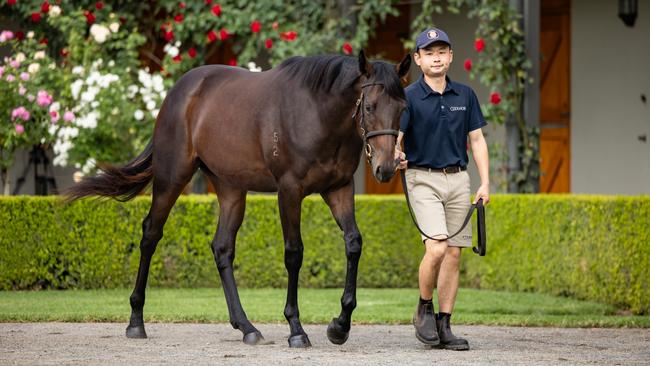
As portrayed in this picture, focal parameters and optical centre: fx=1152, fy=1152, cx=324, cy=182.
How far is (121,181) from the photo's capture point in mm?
8125

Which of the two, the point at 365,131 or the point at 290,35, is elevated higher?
the point at 290,35

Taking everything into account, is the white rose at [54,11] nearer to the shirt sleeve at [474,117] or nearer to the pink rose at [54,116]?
the pink rose at [54,116]

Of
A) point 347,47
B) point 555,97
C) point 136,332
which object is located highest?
point 347,47

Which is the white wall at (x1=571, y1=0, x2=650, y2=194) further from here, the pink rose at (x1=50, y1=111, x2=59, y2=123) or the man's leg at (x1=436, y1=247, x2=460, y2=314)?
the man's leg at (x1=436, y1=247, x2=460, y2=314)

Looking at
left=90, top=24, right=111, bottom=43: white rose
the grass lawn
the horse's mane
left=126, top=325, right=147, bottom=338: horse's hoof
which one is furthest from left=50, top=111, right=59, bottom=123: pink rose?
the horse's mane

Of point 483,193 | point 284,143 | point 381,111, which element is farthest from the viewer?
point 284,143

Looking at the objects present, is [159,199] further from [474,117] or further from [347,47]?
[347,47]

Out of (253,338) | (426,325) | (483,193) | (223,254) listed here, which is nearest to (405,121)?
(483,193)

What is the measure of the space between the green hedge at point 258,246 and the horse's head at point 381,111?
4.05 m

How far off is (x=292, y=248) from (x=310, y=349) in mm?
613

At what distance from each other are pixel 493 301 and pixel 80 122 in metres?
4.73

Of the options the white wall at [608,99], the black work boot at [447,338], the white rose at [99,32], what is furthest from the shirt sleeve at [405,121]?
the white wall at [608,99]

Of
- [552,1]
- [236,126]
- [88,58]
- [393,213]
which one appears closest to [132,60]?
[88,58]

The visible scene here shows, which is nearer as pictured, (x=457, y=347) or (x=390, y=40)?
(x=457, y=347)
